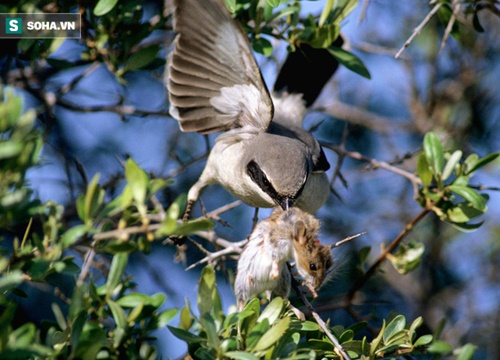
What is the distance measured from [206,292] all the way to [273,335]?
31 cm

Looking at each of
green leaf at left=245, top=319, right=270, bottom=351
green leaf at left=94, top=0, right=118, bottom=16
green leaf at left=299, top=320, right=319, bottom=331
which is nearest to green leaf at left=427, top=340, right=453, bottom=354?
green leaf at left=299, top=320, right=319, bottom=331

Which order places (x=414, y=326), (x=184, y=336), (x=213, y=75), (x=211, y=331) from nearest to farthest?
(x=211, y=331)
(x=184, y=336)
(x=414, y=326)
(x=213, y=75)

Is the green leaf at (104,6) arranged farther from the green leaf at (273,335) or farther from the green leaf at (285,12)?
the green leaf at (273,335)

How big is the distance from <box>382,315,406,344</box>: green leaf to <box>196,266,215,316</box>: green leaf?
0.63 m

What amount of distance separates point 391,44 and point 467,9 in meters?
2.07

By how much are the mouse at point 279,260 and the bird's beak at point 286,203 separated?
0.91 feet

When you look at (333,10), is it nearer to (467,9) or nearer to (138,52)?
(467,9)

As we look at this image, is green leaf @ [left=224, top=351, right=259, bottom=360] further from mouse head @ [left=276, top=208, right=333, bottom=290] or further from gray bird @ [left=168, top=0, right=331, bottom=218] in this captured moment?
gray bird @ [left=168, top=0, right=331, bottom=218]

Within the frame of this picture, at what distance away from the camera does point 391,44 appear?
513 cm

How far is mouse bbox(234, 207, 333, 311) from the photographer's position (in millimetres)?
2516

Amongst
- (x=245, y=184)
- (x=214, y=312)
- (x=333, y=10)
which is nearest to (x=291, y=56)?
(x=333, y=10)

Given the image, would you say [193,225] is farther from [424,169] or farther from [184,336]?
[424,169]

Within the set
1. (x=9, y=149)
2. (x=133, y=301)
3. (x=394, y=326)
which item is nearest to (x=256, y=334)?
(x=133, y=301)

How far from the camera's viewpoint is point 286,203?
9.61 feet
